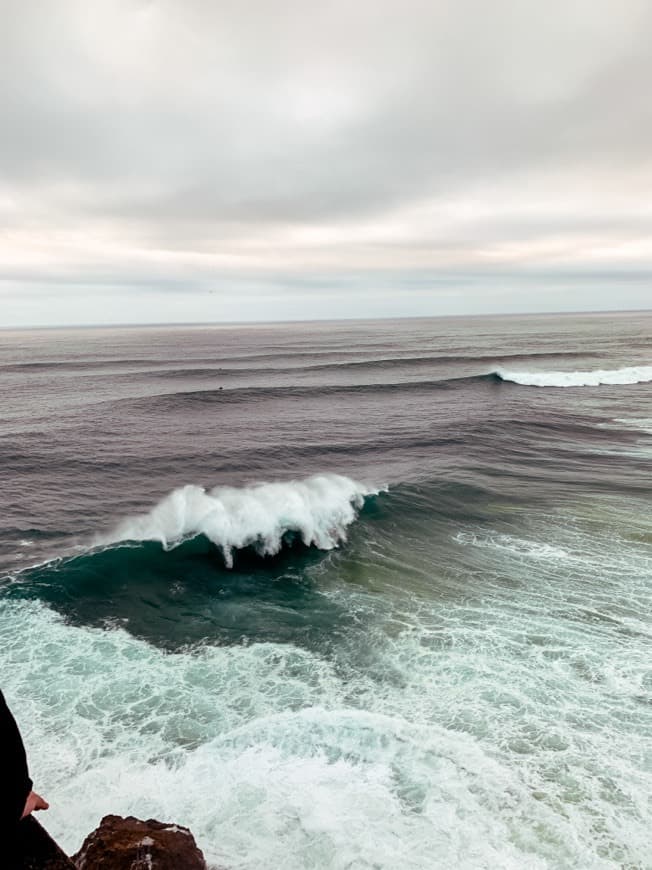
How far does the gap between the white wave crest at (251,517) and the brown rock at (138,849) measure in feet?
28.4

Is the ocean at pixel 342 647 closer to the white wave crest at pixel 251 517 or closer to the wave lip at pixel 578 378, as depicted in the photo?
the white wave crest at pixel 251 517

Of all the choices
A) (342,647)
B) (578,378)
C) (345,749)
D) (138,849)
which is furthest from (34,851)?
(578,378)

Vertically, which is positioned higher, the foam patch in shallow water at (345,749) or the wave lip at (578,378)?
the wave lip at (578,378)

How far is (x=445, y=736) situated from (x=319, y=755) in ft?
6.05

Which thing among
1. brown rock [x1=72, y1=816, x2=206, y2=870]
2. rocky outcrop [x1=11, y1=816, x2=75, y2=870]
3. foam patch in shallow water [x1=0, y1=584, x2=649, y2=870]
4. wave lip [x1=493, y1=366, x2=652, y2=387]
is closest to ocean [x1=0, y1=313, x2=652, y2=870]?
foam patch in shallow water [x1=0, y1=584, x2=649, y2=870]

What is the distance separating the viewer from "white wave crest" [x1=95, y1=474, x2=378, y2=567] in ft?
48.6

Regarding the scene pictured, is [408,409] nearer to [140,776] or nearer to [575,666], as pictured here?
[575,666]

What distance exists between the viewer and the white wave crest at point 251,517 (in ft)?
48.6

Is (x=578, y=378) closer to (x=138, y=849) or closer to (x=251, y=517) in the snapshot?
(x=251, y=517)

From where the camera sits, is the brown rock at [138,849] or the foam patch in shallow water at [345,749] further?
the foam patch in shallow water at [345,749]

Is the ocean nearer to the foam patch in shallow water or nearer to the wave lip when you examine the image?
the foam patch in shallow water

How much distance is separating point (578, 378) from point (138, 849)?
169ft

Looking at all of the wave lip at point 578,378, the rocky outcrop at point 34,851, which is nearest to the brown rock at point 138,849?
the rocky outcrop at point 34,851

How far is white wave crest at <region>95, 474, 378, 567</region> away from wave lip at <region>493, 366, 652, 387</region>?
34.9 meters
